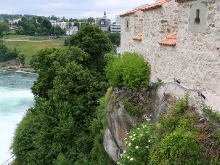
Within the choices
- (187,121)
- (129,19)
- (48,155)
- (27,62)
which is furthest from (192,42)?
(27,62)

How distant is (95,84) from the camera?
19.6m

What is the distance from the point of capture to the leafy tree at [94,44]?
73.3 ft

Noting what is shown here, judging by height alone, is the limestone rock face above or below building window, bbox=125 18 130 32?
below

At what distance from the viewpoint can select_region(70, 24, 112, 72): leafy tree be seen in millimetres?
22328

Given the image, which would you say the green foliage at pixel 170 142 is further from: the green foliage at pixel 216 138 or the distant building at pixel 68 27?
the distant building at pixel 68 27

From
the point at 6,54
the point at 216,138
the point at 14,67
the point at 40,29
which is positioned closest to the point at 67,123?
the point at 216,138

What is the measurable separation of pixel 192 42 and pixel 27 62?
81614 mm

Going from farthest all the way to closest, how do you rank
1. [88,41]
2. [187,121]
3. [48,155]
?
[88,41] < [48,155] < [187,121]

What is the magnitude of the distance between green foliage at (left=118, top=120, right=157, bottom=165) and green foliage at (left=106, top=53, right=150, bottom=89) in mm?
3156

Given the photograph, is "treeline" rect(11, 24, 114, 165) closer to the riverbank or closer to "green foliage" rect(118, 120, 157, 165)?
"green foliage" rect(118, 120, 157, 165)

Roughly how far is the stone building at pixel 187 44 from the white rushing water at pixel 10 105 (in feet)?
64.2

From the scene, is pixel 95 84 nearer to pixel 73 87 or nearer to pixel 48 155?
pixel 73 87

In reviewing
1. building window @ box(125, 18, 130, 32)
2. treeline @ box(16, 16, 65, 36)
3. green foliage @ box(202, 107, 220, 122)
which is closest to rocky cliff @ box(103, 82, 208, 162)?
green foliage @ box(202, 107, 220, 122)

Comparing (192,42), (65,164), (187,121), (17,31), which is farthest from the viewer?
(17,31)
